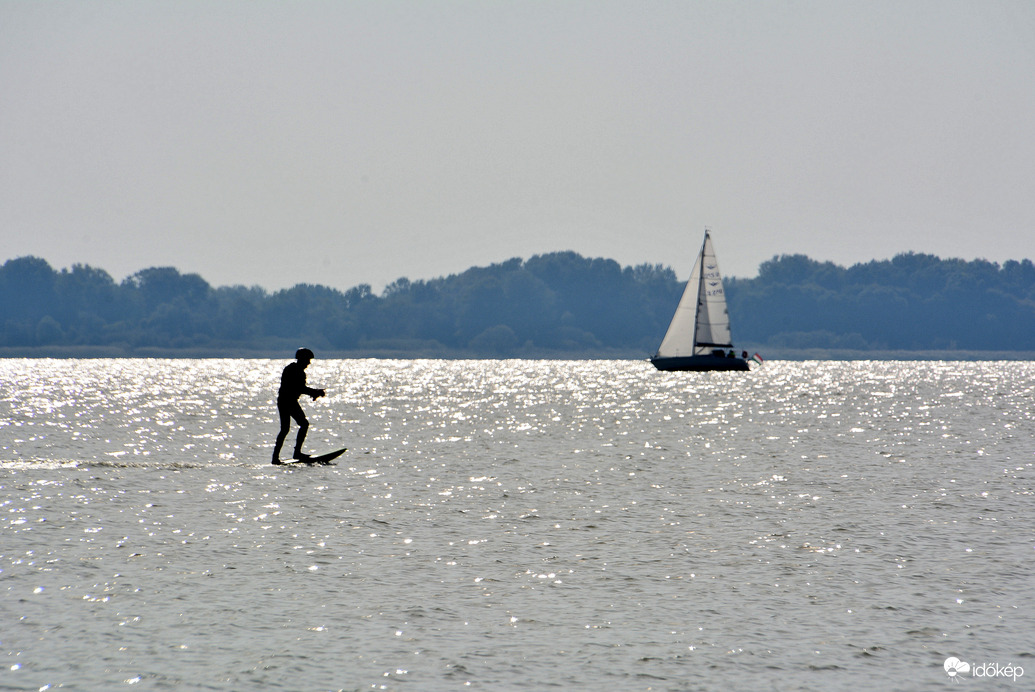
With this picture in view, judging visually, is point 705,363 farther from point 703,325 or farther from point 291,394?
point 291,394

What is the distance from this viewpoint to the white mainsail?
94.6m

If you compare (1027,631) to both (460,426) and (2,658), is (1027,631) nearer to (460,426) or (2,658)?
(2,658)

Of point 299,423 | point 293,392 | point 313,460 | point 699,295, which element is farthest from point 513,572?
point 699,295

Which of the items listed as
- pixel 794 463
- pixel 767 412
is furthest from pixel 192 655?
pixel 767 412

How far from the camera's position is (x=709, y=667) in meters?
7.91

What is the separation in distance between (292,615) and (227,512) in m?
6.78

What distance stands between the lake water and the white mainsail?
225ft

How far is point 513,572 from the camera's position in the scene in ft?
37.3

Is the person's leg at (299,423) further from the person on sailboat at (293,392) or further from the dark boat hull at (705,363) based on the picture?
the dark boat hull at (705,363)

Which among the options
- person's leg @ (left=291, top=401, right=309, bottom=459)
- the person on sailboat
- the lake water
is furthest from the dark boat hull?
the person on sailboat

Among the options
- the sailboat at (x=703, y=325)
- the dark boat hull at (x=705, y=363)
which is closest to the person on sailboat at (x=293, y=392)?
the sailboat at (x=703, y=325)

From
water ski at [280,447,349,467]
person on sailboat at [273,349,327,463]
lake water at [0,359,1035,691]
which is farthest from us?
water ski at [280,447,349,467]

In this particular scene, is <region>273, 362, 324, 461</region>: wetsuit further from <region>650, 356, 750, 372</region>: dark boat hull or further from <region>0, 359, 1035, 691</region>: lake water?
<region>650, 356, 750, 372</region>: dark boat hull

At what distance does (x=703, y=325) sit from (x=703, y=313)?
4.48 ft
